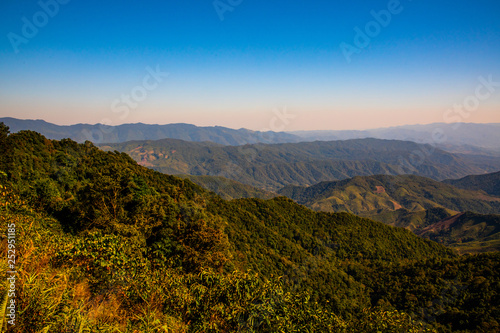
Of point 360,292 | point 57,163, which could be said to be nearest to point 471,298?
point 360,292

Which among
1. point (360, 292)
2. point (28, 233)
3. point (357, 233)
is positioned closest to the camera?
point (28, 233)

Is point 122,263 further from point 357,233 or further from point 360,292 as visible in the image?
point 357,233

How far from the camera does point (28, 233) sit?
34.4 feet

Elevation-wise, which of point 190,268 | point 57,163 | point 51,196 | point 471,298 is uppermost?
point 57,163

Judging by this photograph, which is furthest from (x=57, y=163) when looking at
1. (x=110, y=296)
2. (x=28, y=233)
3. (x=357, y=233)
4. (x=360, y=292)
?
(x=357, y=233)

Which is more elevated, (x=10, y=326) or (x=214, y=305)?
(x=10, y=326)

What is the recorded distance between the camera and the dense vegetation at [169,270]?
7773mm

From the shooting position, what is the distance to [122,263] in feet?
37.6

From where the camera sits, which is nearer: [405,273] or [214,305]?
[214,305]

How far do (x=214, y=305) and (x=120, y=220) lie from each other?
17.8m

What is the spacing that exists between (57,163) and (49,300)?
41981 millimetres

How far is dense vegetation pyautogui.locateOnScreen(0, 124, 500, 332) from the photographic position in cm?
777

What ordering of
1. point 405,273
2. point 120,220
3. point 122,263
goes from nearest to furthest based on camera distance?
point 122,263
point 120,220
point 405,273

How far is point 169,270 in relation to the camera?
14.1m
